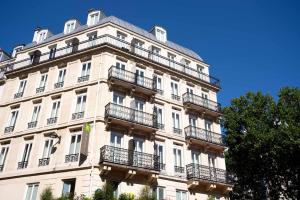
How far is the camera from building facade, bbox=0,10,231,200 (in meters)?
19.6

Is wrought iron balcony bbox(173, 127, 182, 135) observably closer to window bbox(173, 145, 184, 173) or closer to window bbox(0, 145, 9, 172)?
window bbox(173, 145, 184, 173)

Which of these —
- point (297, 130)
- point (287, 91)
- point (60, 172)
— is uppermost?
point (287, 91)

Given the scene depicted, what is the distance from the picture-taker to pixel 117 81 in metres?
21.8

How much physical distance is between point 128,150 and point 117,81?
5115 millimetres

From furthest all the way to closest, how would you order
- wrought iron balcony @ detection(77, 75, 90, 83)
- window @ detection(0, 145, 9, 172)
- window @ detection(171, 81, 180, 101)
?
window @ detection(171, 81, 180, 101)
wrought iron balcony @ detection(77, 75, 90, 83)
window @ detection(0, 145, 9, 172)

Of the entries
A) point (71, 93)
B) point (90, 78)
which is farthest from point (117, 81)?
point (71, 93)

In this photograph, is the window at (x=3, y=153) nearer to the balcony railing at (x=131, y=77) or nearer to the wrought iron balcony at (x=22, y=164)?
the wrought iron balcony at (x=22, y=164)

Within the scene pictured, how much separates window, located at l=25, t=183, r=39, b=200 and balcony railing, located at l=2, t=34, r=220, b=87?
10.2 meters

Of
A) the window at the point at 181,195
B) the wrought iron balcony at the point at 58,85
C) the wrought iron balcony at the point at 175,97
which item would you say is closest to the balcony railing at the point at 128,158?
the window at the point at 181,195

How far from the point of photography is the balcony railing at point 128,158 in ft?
61.6

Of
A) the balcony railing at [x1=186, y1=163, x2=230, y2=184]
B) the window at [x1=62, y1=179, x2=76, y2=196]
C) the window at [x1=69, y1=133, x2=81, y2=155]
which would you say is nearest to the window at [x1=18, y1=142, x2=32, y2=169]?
the window at [x1=69, y1=133, x2=81, y2=155]

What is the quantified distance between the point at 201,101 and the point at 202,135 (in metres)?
3.35

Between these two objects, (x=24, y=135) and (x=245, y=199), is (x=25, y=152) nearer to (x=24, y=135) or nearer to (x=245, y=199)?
(x=24, y=135)

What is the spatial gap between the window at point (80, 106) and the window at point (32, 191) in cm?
520
